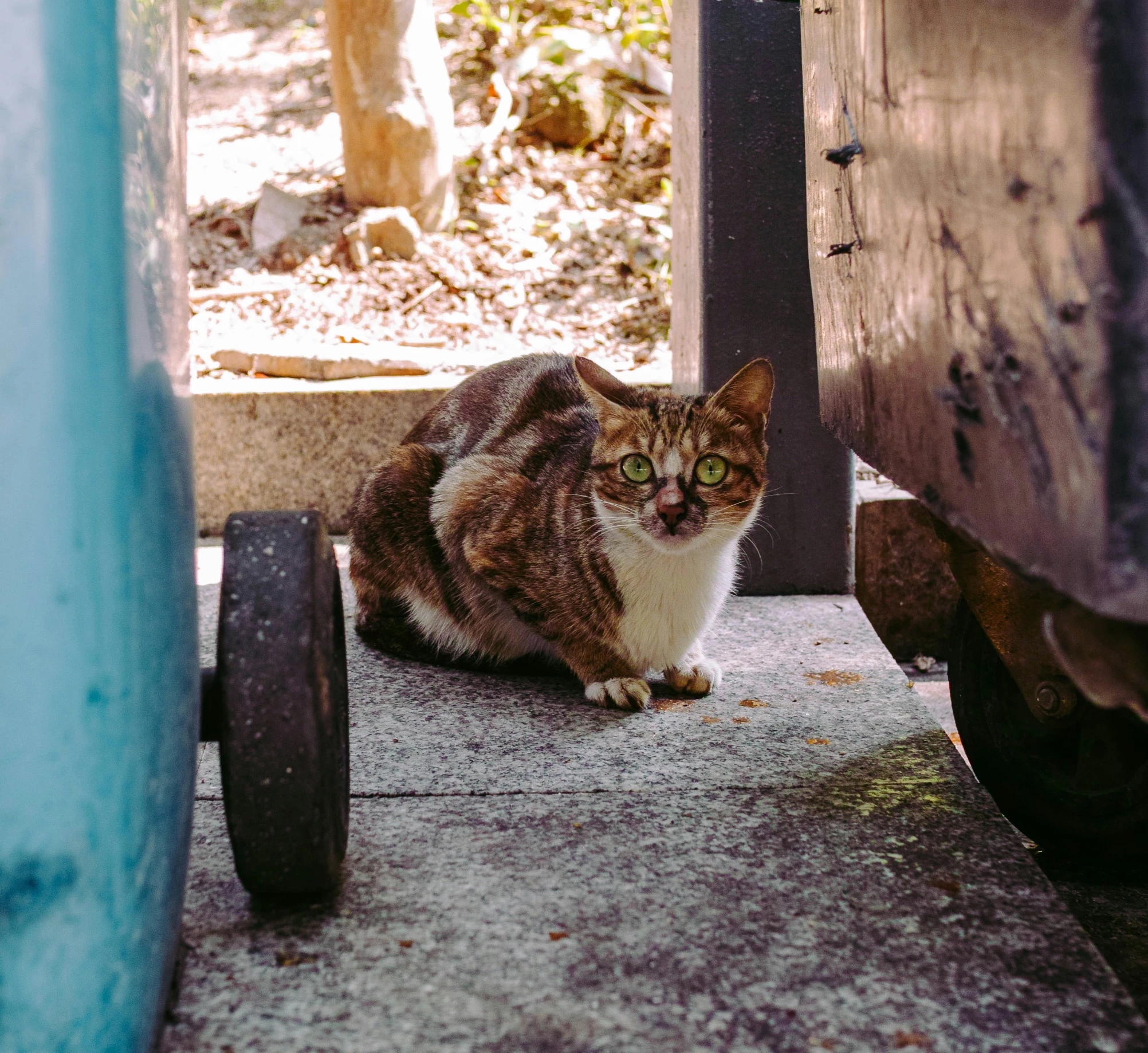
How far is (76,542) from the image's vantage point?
2.89 feet

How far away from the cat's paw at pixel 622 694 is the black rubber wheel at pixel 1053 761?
2.06 feet

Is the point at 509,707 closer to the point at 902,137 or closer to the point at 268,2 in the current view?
the point at 902,137

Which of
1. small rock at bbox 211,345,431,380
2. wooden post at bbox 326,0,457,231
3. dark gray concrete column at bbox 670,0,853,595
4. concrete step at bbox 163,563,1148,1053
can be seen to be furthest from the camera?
wooden post at bbox 326,0,457,231

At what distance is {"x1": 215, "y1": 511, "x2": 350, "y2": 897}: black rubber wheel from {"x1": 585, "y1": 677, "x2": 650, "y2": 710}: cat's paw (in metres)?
0.98

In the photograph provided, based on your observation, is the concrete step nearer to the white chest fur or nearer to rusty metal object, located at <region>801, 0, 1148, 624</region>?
the white chest fur

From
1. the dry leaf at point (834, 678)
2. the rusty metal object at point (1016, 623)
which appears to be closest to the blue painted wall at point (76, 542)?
the rusty metal object at point (1016, 623)

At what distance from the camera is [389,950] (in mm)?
1281

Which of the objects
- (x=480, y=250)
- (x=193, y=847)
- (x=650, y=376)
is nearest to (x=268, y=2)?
(x=480, y=250)

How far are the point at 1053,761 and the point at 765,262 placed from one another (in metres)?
1.60

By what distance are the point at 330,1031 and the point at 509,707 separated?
1.10m

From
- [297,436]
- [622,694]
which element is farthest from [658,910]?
[297,436]

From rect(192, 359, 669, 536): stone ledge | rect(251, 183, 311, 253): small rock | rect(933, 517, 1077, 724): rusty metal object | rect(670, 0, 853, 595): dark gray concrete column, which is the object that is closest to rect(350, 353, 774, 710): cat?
rect(670, 0, 853, 595): dark gray concrete column

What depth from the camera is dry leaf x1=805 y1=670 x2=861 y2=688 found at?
228cm

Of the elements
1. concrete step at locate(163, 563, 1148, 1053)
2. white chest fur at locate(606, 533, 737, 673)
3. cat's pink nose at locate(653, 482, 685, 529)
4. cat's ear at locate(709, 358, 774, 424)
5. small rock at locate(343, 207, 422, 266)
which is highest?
small rock at locate(343, 207, 422, 266)
